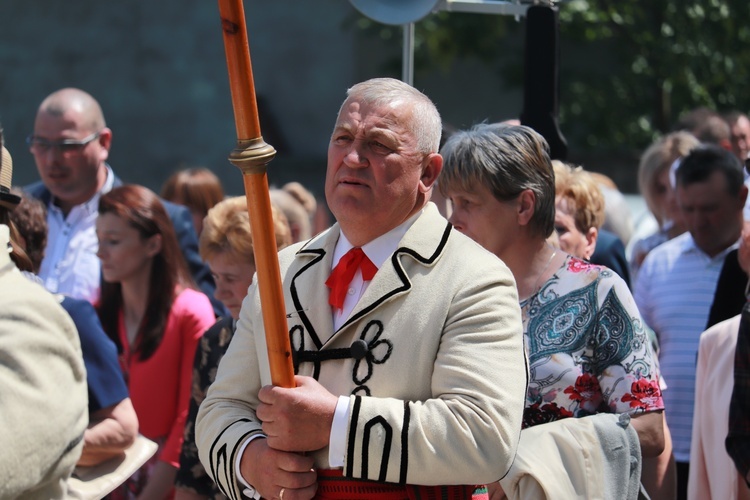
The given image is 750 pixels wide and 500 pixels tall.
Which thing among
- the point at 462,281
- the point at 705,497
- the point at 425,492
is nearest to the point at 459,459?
the point at 425,492

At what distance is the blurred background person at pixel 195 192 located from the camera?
22.7ft

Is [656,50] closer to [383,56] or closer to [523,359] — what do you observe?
[383,56]

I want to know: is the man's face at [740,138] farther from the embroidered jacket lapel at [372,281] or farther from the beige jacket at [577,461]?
the embroidered jacket lapel at [372,281]

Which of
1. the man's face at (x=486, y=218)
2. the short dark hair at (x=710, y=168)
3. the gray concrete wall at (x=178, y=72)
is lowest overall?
the gray concrete wall at (x=178, y=72)

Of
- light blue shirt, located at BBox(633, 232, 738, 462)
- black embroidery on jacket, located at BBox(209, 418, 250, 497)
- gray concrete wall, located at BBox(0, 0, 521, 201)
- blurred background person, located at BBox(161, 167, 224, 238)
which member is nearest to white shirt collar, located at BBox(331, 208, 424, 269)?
black embroidery on jacket, located at BBox(209, 418, 250, 497)

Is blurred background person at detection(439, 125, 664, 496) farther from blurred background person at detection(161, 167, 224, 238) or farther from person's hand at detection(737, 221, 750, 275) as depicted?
blurred background person at detection(161, 167, 224, 238)

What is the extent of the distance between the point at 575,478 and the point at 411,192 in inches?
39.5

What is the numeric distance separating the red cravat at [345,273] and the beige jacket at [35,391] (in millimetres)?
783

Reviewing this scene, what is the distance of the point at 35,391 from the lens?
2.02 m

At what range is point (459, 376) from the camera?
2.54 m

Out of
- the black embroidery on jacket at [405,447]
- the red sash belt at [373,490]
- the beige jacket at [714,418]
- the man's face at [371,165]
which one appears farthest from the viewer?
the beige jacket at [714,418]

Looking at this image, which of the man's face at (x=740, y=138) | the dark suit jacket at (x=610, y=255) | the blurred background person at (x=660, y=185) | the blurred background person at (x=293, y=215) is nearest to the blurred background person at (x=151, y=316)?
the blurred background person at (x=293, y=215)

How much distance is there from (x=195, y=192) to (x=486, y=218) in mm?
3678

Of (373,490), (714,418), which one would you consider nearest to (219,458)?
(373,490)
